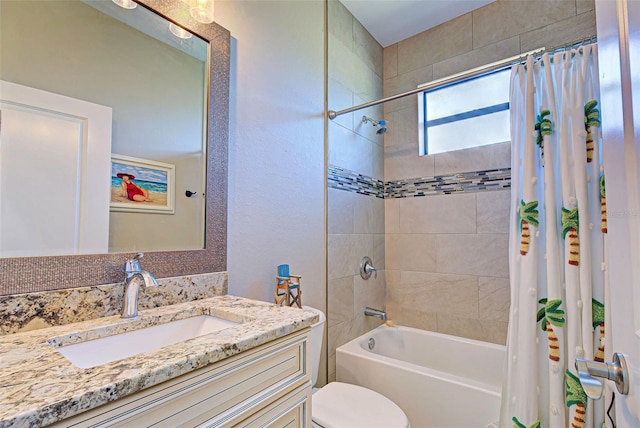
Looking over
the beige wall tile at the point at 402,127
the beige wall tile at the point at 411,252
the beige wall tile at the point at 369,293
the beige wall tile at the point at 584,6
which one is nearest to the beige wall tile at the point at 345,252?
the beige wall tile at the point at 369,293

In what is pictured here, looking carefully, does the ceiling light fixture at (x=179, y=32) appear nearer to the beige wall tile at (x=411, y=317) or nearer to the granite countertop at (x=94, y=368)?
the granite countertop at (x=94, y=368)

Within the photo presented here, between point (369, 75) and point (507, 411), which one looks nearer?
point (507, 411)

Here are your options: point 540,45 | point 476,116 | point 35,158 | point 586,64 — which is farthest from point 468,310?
point 35,158

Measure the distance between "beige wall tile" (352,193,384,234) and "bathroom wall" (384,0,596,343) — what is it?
11 centimetres

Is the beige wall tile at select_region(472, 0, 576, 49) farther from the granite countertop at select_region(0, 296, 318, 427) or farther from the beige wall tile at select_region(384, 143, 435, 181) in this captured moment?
the granite countertop at select_region(0, 296, 318, 427)

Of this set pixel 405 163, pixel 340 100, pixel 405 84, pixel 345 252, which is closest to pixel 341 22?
pixel 340 100

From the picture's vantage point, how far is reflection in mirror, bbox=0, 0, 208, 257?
83cm

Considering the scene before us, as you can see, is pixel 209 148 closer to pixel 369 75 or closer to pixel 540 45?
pixel 369 75

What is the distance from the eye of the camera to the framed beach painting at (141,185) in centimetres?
102

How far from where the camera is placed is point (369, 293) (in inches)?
90.8

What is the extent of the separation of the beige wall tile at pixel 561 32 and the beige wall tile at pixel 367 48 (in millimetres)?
1017

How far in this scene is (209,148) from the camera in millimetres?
1255

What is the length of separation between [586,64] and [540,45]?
67 centimetres

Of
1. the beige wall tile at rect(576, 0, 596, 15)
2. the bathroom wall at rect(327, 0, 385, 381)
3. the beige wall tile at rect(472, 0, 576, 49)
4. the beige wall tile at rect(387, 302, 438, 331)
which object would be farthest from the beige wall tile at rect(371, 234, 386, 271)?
the beige wall tile at rect(576, 0, 596, 15)
